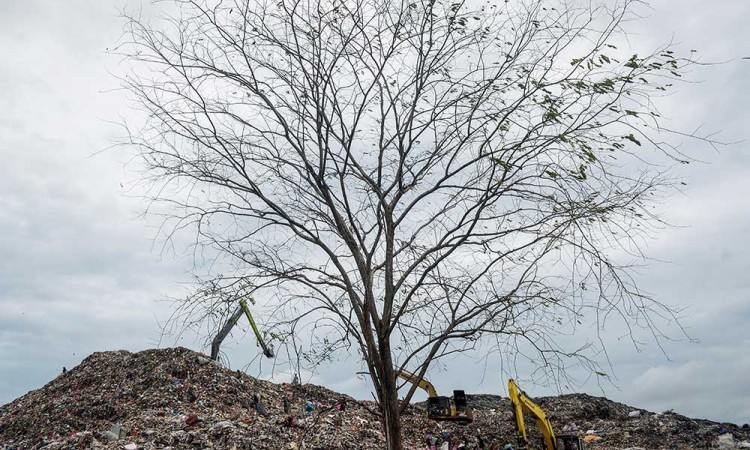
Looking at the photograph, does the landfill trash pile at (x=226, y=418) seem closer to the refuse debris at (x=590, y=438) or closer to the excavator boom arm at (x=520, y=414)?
the refuse debris at (x=590, y=438)

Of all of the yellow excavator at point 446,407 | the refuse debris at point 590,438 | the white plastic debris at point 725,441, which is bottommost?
the white plastic debris at point 725,441

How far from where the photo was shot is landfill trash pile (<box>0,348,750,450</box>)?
9227 millimetres

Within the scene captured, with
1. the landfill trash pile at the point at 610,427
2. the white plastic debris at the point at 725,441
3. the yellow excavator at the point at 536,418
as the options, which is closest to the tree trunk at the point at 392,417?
the yellow excavator at the point at 536,418

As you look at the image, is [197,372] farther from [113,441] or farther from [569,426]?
[569,426]

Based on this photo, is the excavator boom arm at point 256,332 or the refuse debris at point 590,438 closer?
the excavator boom arm at point 256,332

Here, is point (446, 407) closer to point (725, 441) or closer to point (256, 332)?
point (256, 332)

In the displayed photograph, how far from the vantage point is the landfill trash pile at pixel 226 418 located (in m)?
9.23

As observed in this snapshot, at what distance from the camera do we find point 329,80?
24.1 feet

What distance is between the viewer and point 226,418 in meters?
10.1

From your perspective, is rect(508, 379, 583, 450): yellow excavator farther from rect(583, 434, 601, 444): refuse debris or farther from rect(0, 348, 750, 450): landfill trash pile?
rect(583, 434, 601, 444): refuse debris

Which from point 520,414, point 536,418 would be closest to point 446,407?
point 520,414

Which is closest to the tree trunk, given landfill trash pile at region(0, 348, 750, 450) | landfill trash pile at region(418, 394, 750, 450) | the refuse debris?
landfill trash pile at region(0, 348, 750, 450)

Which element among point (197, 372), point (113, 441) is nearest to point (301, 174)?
point (113, 441)

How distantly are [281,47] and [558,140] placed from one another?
288 cm
